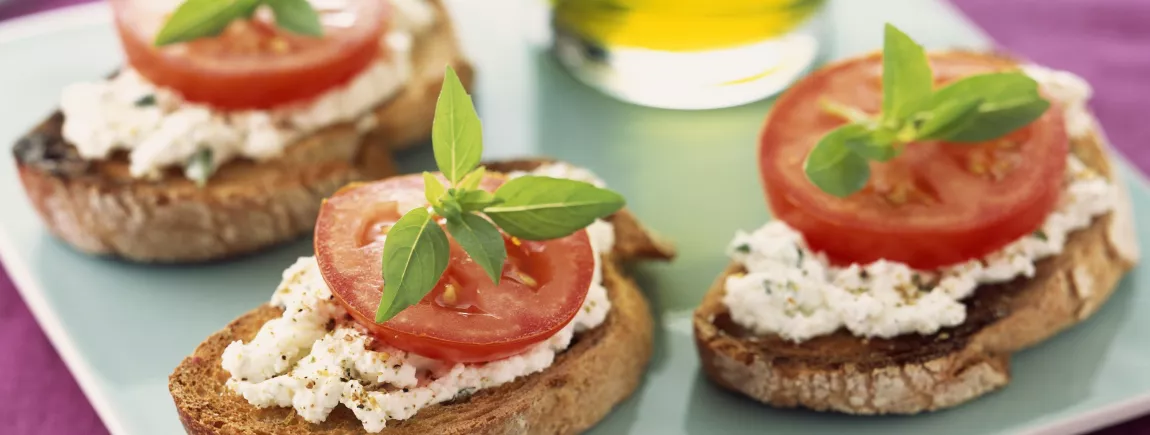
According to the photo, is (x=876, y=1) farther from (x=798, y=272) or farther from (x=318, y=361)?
(x=318, y=361)

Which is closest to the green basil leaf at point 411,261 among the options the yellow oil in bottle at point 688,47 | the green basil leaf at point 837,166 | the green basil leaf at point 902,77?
the green basil leaf at point 837,166

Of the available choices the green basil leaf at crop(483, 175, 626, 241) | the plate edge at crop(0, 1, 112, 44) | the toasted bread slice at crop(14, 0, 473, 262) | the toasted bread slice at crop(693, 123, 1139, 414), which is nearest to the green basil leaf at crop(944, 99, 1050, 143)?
the toasted bread slice at crop(693, 123, 1139, 414)

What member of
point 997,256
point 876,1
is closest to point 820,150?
point 997,256

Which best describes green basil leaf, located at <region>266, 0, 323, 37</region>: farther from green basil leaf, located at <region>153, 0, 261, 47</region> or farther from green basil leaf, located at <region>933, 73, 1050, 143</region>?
green basil leaf, located at <region>933, 73, 1050, 143</region>

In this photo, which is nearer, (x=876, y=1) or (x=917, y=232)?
(x=917, y=232)

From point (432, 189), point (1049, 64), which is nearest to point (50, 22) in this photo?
point (432, 189)

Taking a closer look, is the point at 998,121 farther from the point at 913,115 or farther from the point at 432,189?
the point at 432,189

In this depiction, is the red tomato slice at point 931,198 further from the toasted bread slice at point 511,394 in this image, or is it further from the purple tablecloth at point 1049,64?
the purple tablecloth at point 1049,64
